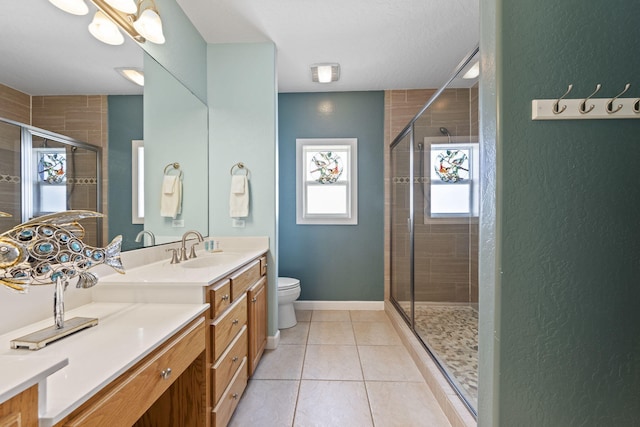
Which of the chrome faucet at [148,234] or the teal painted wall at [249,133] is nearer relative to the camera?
the chrome faucet at [148,234]

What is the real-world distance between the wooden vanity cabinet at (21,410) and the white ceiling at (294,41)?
1.03 m

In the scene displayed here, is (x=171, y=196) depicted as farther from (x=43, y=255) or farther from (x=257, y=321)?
(x=43, y=255)

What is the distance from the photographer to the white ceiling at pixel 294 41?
107cm

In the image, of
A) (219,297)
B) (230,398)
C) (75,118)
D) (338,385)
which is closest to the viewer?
(75,118)

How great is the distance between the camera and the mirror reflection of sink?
5.98ft

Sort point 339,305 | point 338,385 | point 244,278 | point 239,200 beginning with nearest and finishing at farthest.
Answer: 1. point 244,278
2. point 338,385
3. point 239,200
4. point 339,305

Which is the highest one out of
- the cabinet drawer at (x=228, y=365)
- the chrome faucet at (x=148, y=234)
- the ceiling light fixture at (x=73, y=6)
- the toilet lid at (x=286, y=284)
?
the ceiling light fixture at (x=73, y=6)

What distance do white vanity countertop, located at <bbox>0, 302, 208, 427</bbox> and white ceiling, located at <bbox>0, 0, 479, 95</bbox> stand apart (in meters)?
0.86

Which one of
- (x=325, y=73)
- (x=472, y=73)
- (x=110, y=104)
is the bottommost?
(x=110, y=104)

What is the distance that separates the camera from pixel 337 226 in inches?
131

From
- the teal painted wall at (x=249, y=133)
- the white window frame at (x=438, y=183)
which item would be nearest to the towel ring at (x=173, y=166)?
the teal painted wall at (x=249, y=133)

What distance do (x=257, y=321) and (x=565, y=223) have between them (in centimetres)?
180

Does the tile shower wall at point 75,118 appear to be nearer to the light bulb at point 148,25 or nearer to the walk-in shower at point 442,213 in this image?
the light bulb at point 148,25

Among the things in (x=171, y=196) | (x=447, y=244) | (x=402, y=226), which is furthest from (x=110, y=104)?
(x=447, y=244)
